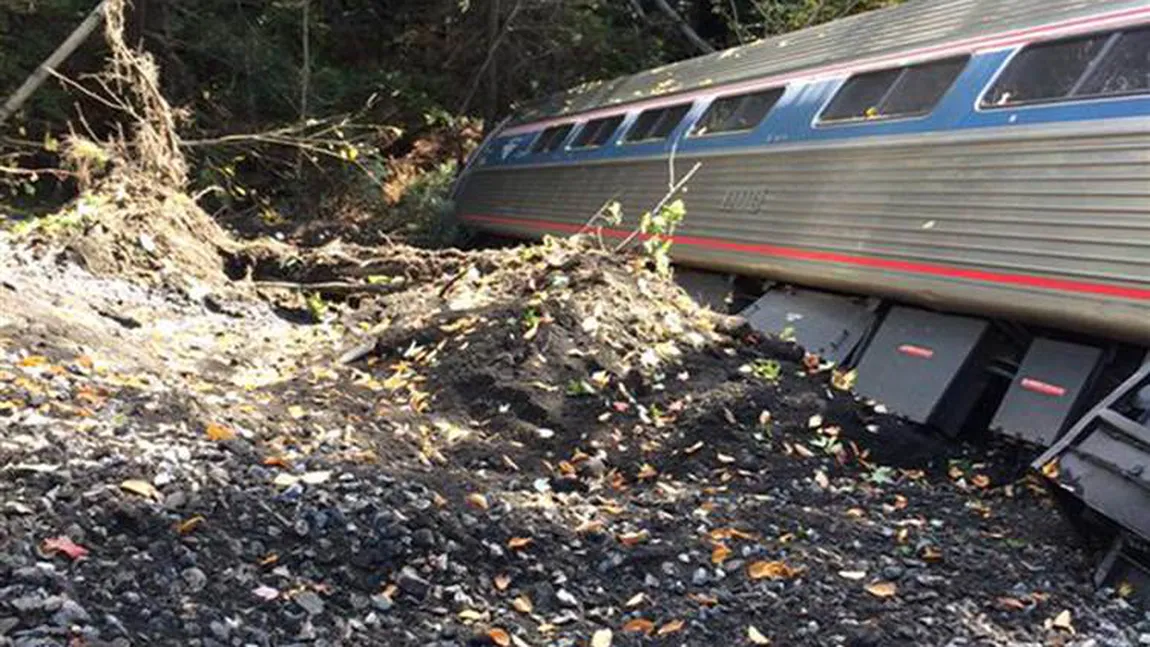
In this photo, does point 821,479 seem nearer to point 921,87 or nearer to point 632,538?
point 632,538

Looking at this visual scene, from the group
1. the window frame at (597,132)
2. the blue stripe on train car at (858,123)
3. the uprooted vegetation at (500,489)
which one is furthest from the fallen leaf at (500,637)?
the window frame at (597,132)

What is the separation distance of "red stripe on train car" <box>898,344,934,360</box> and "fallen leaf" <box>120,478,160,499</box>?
460 centimetres

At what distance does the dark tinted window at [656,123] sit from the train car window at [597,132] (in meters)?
0.55

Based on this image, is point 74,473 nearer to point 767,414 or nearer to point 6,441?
point 6,441

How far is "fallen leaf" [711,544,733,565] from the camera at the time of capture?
4457 mm

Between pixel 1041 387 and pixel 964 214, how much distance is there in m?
1.28

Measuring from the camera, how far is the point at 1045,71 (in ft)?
21.2

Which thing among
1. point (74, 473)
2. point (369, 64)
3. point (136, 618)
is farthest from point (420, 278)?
point (369, 64)

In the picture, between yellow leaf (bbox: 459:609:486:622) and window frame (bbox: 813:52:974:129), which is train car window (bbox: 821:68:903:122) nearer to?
window frame (bbox: 813:52:974:129)

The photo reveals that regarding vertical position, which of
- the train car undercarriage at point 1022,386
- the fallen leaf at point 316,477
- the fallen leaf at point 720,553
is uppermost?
the train car undercarriage at point 1022,386

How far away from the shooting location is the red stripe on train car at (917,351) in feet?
21.7

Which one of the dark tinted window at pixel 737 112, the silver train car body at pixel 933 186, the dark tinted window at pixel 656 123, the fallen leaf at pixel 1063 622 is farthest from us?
the dark tinted window at pixel 656 123

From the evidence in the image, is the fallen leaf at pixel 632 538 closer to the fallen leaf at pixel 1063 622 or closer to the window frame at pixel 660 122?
the fallen leaf at pixel 1063 622

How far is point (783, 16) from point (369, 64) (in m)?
7.72
